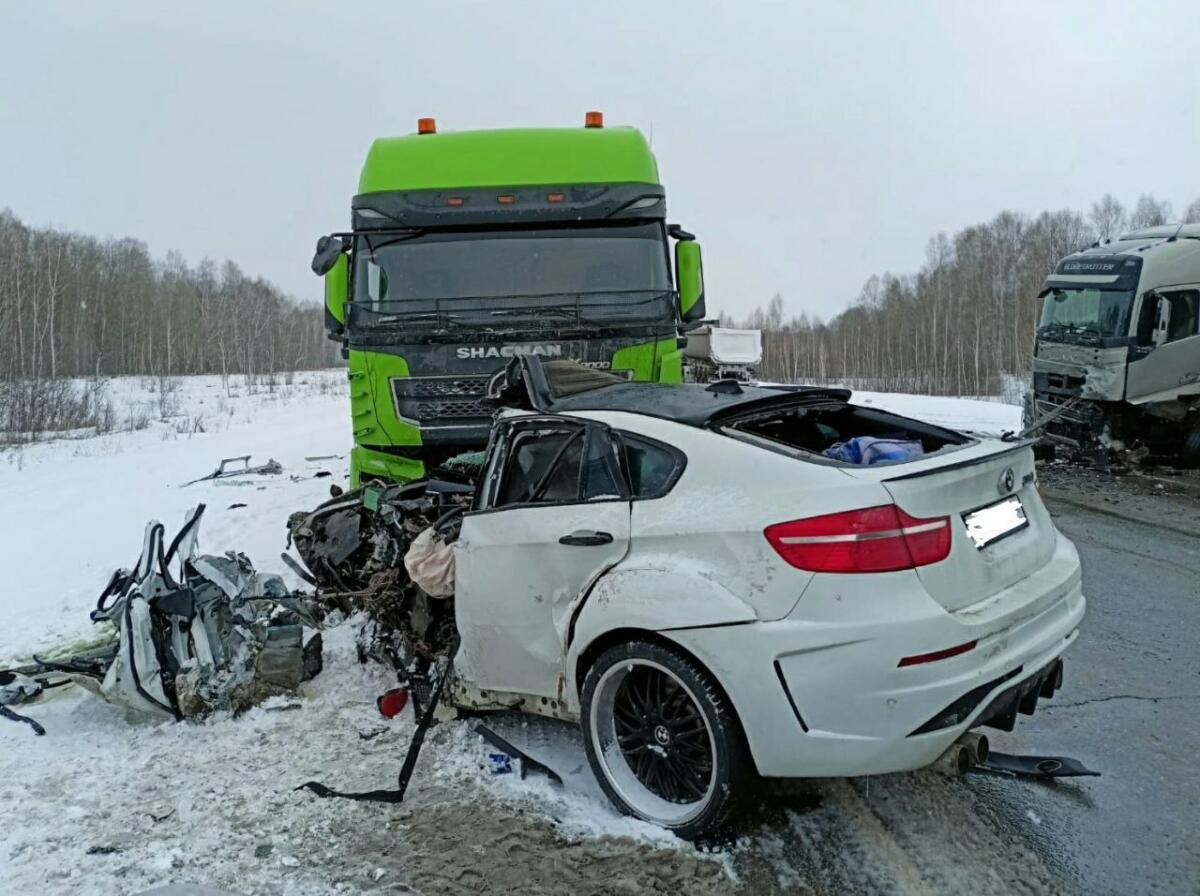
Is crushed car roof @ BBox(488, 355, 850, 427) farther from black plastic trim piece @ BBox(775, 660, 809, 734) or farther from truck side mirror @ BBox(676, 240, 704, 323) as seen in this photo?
truck side mirror @ BBox(676, 240, 704, 323)

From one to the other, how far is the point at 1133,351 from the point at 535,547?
13376mm

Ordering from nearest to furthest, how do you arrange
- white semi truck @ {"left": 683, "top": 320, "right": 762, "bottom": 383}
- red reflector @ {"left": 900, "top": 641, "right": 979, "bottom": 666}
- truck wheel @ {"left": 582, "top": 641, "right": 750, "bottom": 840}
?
red reflector @ {"left": 900, "top": 641, "right": 979, "bottom": 666}, truck wheel @ {"left": 582, "top": 641, "right": 750, "bottom": 840}, white semi truck @ {"left": 683, "top": 320, "right": 762, "bottom": 383}

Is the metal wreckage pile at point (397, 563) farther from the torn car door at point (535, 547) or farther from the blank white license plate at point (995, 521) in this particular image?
the blank white license plate at point (995, 521)

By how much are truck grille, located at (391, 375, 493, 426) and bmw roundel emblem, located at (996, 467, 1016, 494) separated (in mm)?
4370

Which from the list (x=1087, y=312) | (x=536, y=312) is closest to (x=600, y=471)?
(x=536, y=312)

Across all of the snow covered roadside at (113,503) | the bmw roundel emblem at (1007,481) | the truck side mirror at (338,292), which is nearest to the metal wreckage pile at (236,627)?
the snow covered roadside at (113,503)

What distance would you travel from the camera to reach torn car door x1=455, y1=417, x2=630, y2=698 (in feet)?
11.1

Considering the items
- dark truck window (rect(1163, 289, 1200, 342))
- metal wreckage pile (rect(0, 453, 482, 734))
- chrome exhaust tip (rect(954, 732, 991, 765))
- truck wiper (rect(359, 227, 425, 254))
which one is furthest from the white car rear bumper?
dark truck window (rect(1163, 289, 1200, 342))

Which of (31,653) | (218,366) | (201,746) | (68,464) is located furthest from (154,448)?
(218,366)

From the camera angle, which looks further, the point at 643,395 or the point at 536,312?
the point at 536,312

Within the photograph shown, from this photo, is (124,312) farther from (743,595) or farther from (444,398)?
(743,595)

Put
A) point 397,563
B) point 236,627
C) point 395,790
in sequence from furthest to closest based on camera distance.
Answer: point 397,563
point 236,627
point 395,790

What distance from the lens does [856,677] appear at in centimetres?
268

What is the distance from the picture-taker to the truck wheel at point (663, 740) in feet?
9.53
